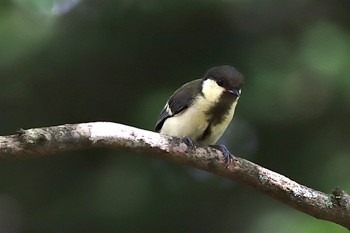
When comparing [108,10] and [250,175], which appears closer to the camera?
[250,175]

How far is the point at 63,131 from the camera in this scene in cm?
229

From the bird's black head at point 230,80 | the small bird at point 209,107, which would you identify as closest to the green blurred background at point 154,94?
the small bird at point 209,107

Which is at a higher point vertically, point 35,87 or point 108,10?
point 108,10

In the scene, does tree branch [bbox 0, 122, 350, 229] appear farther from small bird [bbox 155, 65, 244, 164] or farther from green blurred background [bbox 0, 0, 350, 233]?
green blurred background [bbox 0, 0, 350, 233]

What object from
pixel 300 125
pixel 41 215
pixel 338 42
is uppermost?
pixel 338 42

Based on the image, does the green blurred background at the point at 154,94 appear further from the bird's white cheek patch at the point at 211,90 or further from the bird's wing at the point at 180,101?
the bird's white cheek patch at the point at 211,90

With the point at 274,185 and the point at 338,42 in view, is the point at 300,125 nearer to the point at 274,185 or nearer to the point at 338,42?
Answer: the point at 338,42

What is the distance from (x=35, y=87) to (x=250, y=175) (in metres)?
1.69

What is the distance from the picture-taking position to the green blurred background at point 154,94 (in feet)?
12.8

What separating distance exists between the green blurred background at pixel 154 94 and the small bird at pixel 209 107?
632 millimetres

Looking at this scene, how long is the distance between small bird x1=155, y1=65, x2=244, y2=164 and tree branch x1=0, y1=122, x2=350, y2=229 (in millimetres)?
404

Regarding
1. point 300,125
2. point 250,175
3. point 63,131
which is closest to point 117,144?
point 63,131

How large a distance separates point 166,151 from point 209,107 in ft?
2.18

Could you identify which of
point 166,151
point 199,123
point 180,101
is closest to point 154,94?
point 180,101
